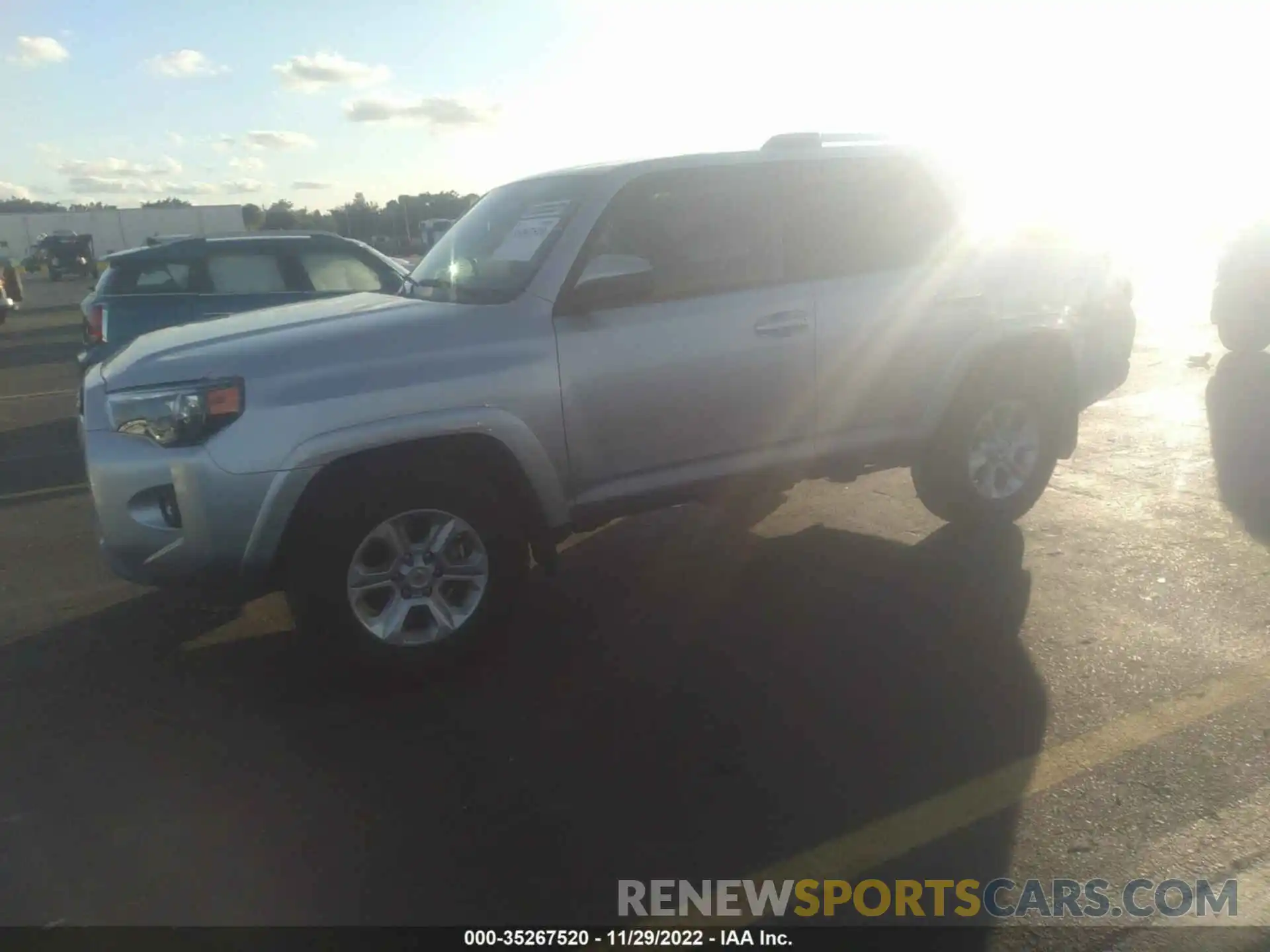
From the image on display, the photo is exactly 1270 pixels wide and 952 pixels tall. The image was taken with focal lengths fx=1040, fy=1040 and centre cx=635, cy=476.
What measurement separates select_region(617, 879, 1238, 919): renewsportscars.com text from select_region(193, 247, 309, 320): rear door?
288 inches

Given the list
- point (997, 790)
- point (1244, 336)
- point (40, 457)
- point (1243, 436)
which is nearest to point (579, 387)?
point (997, 790)

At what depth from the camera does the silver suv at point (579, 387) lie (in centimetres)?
371

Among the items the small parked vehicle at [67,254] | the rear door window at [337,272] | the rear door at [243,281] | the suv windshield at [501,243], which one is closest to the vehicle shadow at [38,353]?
the rear door at [243,281]

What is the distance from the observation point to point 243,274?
9156mm

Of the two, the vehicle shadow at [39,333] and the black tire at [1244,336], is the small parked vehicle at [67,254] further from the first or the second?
the black tire at [1244,336]

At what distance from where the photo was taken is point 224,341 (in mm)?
4000

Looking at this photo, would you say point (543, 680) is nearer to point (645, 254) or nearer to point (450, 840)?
point (450, 840)

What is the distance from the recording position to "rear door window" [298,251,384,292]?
911 centimetres

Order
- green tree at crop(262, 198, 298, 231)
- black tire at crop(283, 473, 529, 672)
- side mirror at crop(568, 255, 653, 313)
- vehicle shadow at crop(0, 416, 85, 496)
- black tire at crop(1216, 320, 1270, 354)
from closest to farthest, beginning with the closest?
black tire at crop(283, 473, 529, 672) < side mirror at crop(568, 255, 653, 313) < vehicle shadow at crop(0, 416, 85, 496) < black tire at crop(1216, 320, 1270, 354) < green tree at crop(262, 198, 298, 231)

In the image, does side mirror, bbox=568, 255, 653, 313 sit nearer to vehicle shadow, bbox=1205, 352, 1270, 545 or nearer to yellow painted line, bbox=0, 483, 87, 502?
vehicle shadow, bbox=1205, 352, 1270, 545

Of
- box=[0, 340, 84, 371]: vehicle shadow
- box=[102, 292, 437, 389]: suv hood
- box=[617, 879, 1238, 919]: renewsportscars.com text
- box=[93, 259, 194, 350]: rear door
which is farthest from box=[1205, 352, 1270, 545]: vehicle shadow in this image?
box=[0, 340, 84, 371]: vehicle shadow

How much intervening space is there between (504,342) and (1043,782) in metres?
2.44

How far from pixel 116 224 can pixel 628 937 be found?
6854 cm

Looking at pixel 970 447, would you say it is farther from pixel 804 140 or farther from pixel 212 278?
pixel 212 278
